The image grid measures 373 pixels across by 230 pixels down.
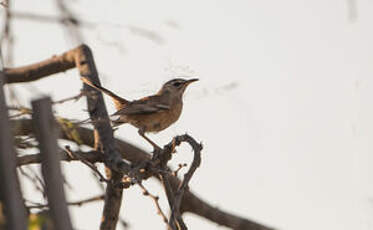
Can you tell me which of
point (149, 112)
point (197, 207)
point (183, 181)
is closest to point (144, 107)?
point (149, 112)

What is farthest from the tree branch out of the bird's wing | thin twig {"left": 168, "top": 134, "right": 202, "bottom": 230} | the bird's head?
thin twig {"left": 168, "top": 134, "right": 202, "bottom": 230}

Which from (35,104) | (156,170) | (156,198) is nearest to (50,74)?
(156,170)

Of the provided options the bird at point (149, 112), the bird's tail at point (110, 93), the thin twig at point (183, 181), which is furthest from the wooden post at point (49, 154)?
the bird at point (149, 112)

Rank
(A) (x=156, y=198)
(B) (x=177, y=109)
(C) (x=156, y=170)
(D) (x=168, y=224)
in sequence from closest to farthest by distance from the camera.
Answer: (D) (x=168, y=224) → (A) (x=156, y=198) → (C) (x=156, y=170) → (B) (x=177, y=109)

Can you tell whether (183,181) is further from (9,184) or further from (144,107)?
(144,107)

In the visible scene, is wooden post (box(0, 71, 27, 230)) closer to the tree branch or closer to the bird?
the tree branch

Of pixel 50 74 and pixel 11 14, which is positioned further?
pixel 50 74

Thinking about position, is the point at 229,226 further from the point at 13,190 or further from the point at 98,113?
the point at 13,190

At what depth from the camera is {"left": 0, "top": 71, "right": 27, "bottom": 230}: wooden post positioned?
66.3 inches

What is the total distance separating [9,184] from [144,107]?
205 inches

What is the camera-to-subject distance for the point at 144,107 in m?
6.91

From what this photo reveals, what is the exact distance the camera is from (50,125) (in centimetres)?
180

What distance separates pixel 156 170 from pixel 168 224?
3.38 ft

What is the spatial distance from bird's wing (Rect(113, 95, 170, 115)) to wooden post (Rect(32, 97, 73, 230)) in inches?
182
